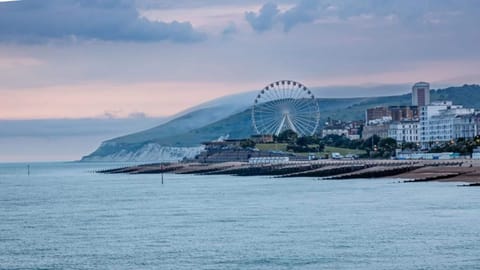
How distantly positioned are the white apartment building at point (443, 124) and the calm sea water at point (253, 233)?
8913 centimetres

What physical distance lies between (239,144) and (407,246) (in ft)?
381

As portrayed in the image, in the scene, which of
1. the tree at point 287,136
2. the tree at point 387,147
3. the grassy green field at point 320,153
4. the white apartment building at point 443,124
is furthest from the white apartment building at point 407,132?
the tree at point 287,136

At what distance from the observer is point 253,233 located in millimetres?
28453

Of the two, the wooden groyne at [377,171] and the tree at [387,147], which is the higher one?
the tree at [387,147]

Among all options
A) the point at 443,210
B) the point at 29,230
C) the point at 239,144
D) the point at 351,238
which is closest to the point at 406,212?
the point at 443,210

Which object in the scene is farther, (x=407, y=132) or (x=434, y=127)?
(x=407, y=132)

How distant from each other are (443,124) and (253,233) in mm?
111155

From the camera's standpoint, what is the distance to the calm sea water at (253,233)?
75.0 feet

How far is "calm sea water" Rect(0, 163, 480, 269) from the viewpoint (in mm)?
22859

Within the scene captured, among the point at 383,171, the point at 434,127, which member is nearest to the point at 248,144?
the point at 434,127

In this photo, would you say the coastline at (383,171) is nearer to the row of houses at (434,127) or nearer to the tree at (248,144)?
the tree at (248,144)

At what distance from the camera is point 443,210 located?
34250mm

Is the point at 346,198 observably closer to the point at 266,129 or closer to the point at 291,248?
the point at 291,248

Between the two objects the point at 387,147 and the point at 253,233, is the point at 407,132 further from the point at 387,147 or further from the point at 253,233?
the point at 253,233
